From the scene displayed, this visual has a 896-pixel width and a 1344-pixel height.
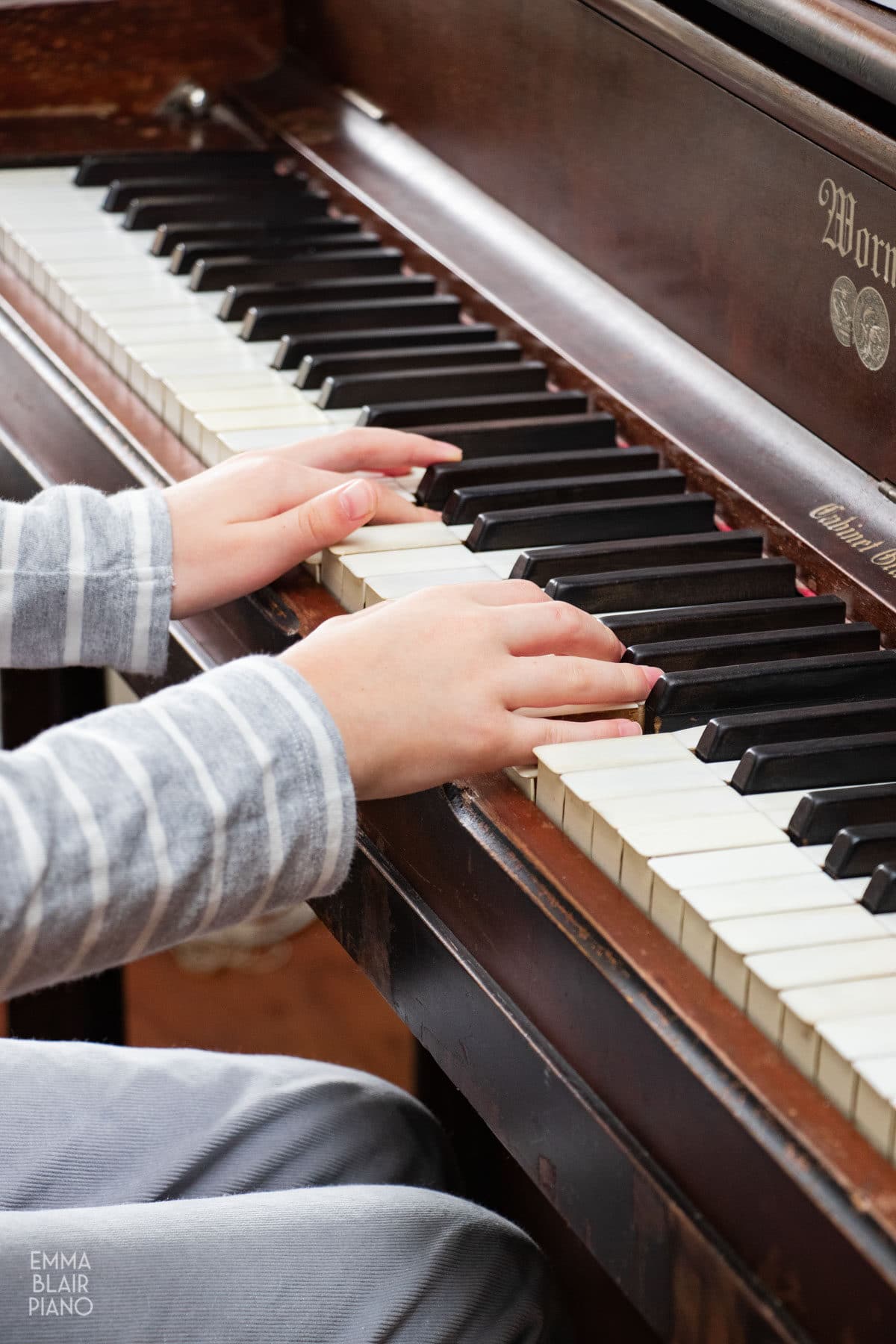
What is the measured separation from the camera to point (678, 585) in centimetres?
109

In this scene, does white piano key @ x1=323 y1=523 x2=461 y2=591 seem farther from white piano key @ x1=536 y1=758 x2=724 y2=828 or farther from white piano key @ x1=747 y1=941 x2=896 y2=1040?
white piano key @ x1=747 y1=941 x2=896 y2=1040

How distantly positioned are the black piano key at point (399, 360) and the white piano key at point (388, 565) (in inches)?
12.2

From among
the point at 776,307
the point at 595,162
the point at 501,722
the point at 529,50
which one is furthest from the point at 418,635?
the point at 529,50

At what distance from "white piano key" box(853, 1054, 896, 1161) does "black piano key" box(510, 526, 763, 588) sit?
1.57 feet

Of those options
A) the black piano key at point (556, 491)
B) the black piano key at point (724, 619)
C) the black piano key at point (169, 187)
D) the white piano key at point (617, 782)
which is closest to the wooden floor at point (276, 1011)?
the black piano key at point (169, 187)

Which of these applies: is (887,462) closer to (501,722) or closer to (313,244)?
(501,722)

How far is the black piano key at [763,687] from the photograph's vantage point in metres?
0.96

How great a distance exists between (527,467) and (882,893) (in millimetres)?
547

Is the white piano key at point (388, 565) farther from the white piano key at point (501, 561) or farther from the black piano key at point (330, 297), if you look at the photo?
the black piano key at point (330, 297)

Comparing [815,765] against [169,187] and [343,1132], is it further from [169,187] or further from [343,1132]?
[169,187]

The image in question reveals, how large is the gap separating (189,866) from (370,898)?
9.2 inches

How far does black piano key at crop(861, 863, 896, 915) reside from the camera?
78 cm

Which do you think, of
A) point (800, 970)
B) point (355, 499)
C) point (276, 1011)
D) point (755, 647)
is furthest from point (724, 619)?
point (276, 1011)

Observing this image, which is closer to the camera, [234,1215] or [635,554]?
[234,1215]
